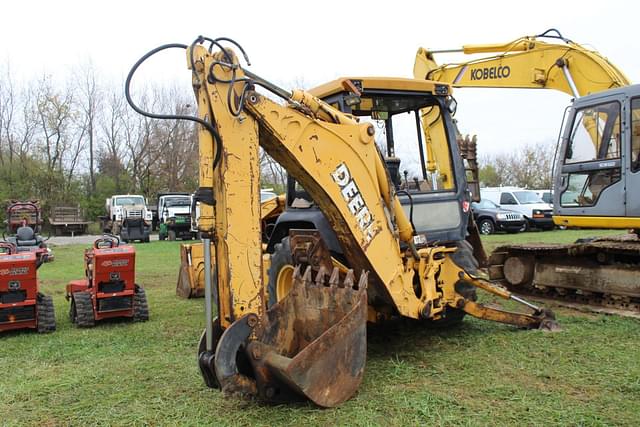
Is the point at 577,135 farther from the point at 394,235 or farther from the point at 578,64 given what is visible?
the point at 394,235

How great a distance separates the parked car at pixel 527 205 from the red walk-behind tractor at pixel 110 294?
16832 mm

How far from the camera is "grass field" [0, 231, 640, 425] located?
12.2 feet

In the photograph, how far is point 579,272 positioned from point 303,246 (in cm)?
447

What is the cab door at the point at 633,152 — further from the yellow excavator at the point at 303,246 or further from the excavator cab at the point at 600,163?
the yellow excavator at the point at 303,246

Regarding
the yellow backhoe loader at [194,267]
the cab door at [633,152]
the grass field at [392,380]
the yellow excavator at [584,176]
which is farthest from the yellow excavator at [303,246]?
the yellow backhoe loader at [194,267]

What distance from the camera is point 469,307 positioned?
5293 millimetres

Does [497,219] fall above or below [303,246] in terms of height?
below

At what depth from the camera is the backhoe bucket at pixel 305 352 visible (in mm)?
3561

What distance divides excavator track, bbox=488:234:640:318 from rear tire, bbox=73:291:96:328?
5922 mm

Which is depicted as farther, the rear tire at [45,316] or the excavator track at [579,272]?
the excavator track at [579,272]

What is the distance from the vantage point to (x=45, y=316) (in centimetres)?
673

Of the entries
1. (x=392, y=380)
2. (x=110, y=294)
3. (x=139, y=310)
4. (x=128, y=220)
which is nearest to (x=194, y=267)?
(x=139, y=310)

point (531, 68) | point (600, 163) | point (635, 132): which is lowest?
point (600, 163)

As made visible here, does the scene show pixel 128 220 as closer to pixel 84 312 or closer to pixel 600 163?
pixel 84 312
